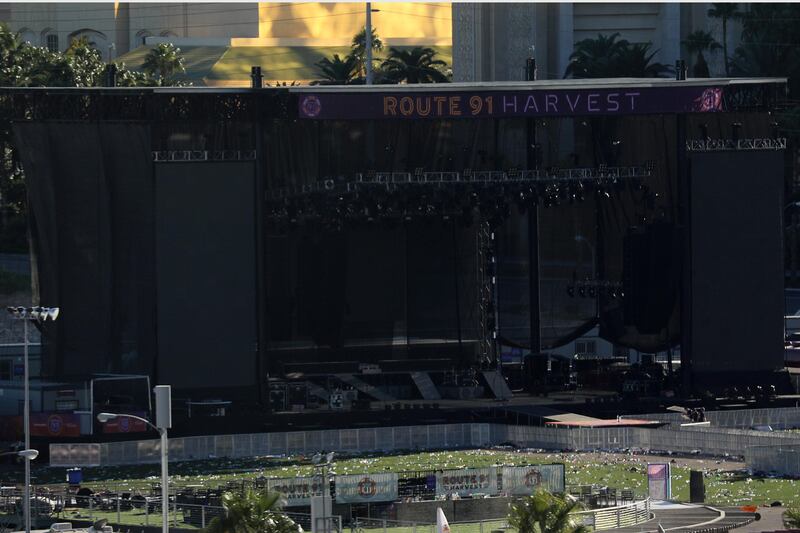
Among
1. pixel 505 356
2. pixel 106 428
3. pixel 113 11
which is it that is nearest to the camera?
pixel 106 428

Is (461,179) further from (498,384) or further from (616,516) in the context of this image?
(616,516)

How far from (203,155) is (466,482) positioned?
77.7 ft

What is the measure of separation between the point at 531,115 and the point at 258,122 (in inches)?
403

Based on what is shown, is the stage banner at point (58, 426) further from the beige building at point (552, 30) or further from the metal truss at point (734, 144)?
the beige building at point (552, 30)

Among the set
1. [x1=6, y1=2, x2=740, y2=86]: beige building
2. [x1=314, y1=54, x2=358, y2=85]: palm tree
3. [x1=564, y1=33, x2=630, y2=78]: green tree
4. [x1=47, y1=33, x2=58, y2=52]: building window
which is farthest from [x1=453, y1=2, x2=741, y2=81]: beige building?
[x1=47, y1=33, x2=58, y2=52]: building window

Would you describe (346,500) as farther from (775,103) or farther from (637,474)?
Answer: (775,103)

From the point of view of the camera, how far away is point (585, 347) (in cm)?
8231

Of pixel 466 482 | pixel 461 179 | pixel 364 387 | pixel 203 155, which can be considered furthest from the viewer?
pixel 364 387

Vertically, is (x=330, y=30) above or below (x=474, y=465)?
above

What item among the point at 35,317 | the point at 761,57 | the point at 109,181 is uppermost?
the point at 761,57

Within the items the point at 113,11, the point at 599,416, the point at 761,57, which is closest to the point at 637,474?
the point at 599,416

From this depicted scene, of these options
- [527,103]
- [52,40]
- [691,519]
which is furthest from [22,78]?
[691,519]

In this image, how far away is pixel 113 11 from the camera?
13362cm

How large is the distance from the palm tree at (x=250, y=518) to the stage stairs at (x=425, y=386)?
39.0 meters
